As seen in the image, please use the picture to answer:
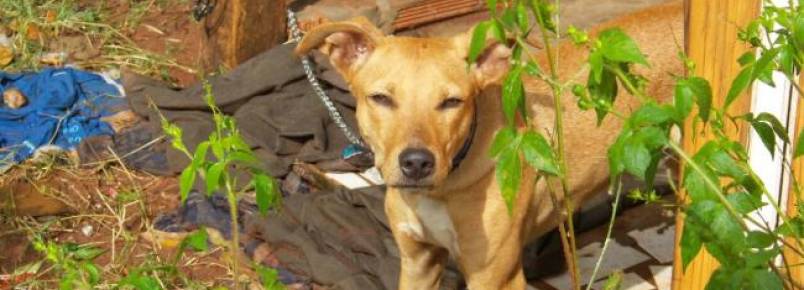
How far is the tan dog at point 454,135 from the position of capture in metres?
3.63

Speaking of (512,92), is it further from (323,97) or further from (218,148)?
(323,97)

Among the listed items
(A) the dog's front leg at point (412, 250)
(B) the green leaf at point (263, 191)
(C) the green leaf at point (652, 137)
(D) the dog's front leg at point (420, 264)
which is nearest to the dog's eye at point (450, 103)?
(A) the dog's front leg at point (412, 250)

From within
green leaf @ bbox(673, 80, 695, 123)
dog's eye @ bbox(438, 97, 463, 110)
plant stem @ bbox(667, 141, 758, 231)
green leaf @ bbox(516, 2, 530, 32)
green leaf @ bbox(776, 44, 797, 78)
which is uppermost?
green leaf @ bbox(516, 2, 530, 32)

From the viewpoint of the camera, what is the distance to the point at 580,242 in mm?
5273

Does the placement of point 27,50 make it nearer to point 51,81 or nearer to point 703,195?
point 51,81

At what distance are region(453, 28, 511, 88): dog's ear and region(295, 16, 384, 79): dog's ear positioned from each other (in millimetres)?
307

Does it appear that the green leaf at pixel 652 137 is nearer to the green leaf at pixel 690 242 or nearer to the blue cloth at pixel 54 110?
the green leaf at pixel 690 242

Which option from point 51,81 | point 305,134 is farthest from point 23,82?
point 305,134

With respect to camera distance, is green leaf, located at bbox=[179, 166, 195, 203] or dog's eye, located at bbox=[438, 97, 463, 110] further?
dog's eye, located at bbox=[438, 97, 463, 110]

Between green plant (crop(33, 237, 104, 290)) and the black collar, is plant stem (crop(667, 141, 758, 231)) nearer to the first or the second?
green plant (crop(33, 237, 104, 290))

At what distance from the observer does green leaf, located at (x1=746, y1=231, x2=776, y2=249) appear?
2.00 meters

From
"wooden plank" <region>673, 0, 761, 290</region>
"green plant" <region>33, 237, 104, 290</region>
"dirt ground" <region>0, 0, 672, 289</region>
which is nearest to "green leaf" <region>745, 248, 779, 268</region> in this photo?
"wooden plank" <region>673, 0, 761, 290</region>

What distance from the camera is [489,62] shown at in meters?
3.89

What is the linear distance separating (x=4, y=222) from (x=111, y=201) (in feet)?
1.75
